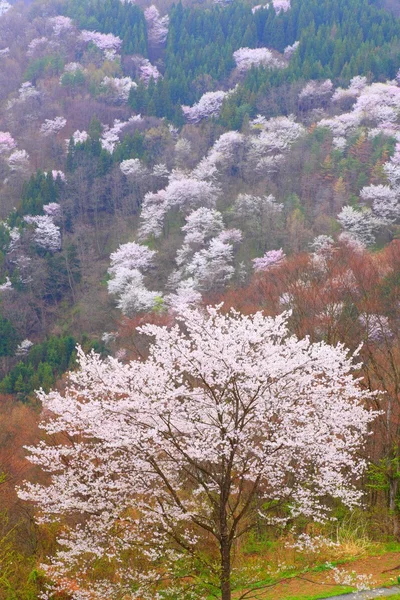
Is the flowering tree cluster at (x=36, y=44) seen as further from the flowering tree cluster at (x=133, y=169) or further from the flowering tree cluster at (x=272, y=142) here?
the flowering tree cluster at (x=272, y=142)

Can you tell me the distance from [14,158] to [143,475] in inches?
2252

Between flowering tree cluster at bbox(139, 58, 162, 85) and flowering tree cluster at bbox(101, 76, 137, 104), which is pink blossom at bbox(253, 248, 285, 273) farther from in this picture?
flowering tree cluster at bbox(139, 58, 162, 85)

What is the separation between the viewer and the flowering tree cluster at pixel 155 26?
267 ft

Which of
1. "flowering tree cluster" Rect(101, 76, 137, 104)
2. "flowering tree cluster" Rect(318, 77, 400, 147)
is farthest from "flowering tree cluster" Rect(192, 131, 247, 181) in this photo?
"flowering tree cluster" Rect(101, 76, 137, 104)

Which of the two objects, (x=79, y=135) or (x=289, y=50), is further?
(x=289, y=50)

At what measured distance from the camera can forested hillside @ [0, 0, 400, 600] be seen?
12602 mm

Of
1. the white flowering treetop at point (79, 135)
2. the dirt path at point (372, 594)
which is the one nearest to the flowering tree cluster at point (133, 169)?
the white flowering treetop at point (79, 135)

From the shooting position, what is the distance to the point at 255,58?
2808 inches

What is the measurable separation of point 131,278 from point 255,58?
129 feet

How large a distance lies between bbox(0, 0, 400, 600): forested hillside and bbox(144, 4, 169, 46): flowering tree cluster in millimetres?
288

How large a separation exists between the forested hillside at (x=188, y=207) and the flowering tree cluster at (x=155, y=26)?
0.94 ft

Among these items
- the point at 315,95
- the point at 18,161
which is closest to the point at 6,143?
the point at 18,161

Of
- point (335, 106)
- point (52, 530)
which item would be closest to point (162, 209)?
point (335, 106)

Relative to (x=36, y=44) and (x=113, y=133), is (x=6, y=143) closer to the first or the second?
(x=113, y=133)
